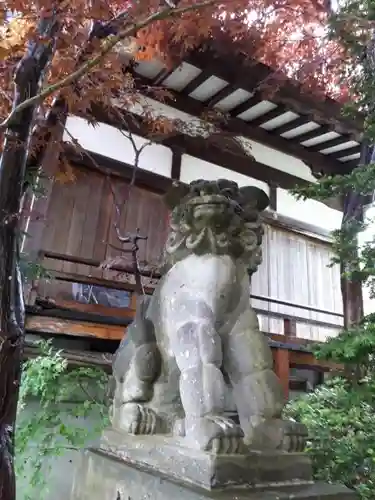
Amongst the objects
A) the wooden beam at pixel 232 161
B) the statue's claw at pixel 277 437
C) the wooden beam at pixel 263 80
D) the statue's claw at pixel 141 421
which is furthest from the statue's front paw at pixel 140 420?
the wooden beam at pixel 232 161

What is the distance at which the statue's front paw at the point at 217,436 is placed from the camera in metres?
1.59

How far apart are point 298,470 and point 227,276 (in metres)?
0.88

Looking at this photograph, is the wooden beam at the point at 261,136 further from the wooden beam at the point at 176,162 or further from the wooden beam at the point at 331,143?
the wooden beam at the point at 176,162

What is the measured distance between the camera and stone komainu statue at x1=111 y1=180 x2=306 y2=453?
1.81 m

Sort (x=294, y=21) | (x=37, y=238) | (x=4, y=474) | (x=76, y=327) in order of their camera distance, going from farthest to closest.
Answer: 1. (x=294, y=21)
2. (x=37, y=238)
3. (x=76, y=327)
4. (x=4, y=474)

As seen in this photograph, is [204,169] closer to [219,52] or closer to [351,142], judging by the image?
[219,52]

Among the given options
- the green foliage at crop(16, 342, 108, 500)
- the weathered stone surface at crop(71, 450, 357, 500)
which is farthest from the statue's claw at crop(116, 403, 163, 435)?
the green foliage at crop(16, 342, 108, 500)

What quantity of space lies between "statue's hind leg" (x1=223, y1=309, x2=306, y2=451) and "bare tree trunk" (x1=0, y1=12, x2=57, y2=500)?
1199 mm

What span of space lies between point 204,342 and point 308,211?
6955mm

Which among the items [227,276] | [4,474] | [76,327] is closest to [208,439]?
[227,276]

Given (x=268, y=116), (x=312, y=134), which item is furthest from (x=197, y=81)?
(x=312, y=134)

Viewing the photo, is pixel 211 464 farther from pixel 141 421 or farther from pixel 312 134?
pixel 312 134

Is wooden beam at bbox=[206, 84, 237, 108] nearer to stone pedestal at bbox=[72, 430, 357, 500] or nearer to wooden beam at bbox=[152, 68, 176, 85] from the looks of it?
wooden beam at bbox=[152, 68, 176, 85]

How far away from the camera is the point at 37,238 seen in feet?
17.1
